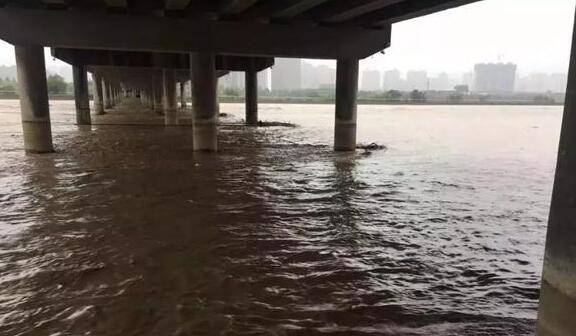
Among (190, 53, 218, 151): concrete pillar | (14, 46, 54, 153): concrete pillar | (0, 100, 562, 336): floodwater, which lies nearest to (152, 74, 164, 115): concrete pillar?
(14, 46, 54, 153): concrete pillar

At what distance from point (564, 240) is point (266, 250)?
422cm

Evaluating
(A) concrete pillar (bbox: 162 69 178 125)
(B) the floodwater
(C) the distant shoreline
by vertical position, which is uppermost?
(A) concrete pillar (bbox: 162 69 178 125)

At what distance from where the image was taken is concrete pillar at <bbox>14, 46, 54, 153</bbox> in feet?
50.6

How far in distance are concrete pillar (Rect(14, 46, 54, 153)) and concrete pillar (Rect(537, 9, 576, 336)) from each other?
16231 mm

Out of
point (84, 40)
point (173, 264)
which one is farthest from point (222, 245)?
point (84, 40)

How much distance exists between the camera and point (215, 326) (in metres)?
4.54

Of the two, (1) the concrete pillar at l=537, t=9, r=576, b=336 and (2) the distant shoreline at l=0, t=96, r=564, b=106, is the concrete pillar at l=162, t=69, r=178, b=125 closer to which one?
(1) the concrete pillar at l=537, t=9, r=576, b=336

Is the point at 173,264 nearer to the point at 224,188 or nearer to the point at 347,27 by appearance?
the point at 224,188

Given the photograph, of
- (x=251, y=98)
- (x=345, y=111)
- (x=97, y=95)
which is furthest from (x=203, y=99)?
(x=97, y=95)

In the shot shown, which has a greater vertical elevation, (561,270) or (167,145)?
(561,270)

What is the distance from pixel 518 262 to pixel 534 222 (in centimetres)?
253

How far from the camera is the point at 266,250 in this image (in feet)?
21.9

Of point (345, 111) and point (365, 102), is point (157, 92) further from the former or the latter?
point (365, 102)

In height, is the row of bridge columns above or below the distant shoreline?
above
